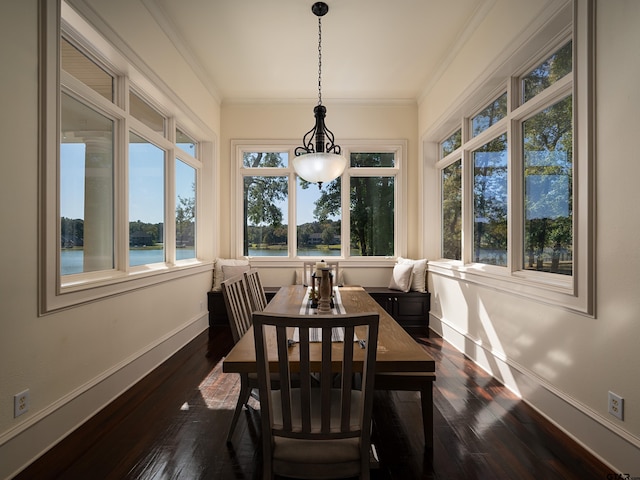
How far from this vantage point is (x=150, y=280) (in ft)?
10.2

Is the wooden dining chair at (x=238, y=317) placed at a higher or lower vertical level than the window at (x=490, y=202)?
lower

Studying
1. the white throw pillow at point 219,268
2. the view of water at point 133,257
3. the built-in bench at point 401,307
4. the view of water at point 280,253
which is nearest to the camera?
the view of water at point 133,257

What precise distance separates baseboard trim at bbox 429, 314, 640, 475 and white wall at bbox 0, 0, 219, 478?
3032 mm

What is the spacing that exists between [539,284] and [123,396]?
317cm

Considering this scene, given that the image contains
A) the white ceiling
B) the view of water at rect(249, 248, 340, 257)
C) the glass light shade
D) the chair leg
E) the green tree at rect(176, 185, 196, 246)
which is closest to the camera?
the chair leg

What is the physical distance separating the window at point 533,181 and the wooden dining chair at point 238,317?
2021 millimetres

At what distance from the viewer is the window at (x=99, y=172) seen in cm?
195

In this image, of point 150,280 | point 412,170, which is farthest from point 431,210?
point 150,280

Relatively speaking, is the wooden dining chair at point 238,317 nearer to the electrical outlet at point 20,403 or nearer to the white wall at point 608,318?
the electrical outlet at point 20,403

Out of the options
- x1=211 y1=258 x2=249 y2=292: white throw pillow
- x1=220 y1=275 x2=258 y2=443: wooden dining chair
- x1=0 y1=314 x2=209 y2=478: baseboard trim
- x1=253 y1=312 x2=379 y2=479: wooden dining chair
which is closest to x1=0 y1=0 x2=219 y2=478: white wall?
x1=0 y1=314 x2=209 y2=478: baseboard trim

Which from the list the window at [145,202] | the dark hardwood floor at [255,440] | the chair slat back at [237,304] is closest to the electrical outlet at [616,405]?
the dark hardwood floor at [255,440]

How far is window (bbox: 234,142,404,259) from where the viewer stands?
5.24 m

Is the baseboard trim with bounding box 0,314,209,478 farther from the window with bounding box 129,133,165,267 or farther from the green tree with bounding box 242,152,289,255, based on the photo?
the green tree with bounding box 242,152,289,255

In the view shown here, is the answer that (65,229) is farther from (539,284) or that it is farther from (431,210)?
(431,210)
